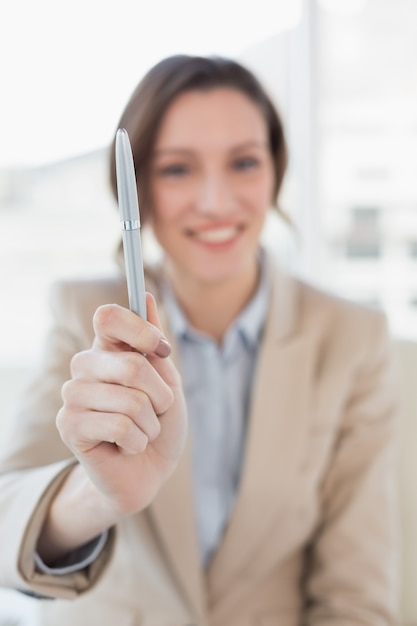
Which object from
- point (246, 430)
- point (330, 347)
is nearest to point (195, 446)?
point (246, 430)

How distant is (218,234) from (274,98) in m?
0.14

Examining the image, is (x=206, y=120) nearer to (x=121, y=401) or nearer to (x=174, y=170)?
(x=174, y=170)

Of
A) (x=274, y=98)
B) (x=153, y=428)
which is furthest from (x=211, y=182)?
(x=153, y=428)

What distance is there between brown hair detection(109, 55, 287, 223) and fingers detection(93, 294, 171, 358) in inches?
5.7

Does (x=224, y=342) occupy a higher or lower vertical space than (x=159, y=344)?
lower

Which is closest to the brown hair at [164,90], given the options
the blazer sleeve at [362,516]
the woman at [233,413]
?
the woman at [233,413]

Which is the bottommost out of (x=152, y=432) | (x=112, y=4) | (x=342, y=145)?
(x=342, y=145)

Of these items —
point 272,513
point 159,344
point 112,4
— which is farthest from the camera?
point 272,513

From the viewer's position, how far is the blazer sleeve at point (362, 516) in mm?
692

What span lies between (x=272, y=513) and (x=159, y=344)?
1.22 ft

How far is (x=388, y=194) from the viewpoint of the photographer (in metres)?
1.64

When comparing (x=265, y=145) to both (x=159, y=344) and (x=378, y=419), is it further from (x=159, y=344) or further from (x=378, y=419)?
(x=159, y=344)

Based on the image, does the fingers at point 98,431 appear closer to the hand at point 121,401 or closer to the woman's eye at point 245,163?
the hand at point 121,401

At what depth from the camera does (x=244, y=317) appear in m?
0.73
